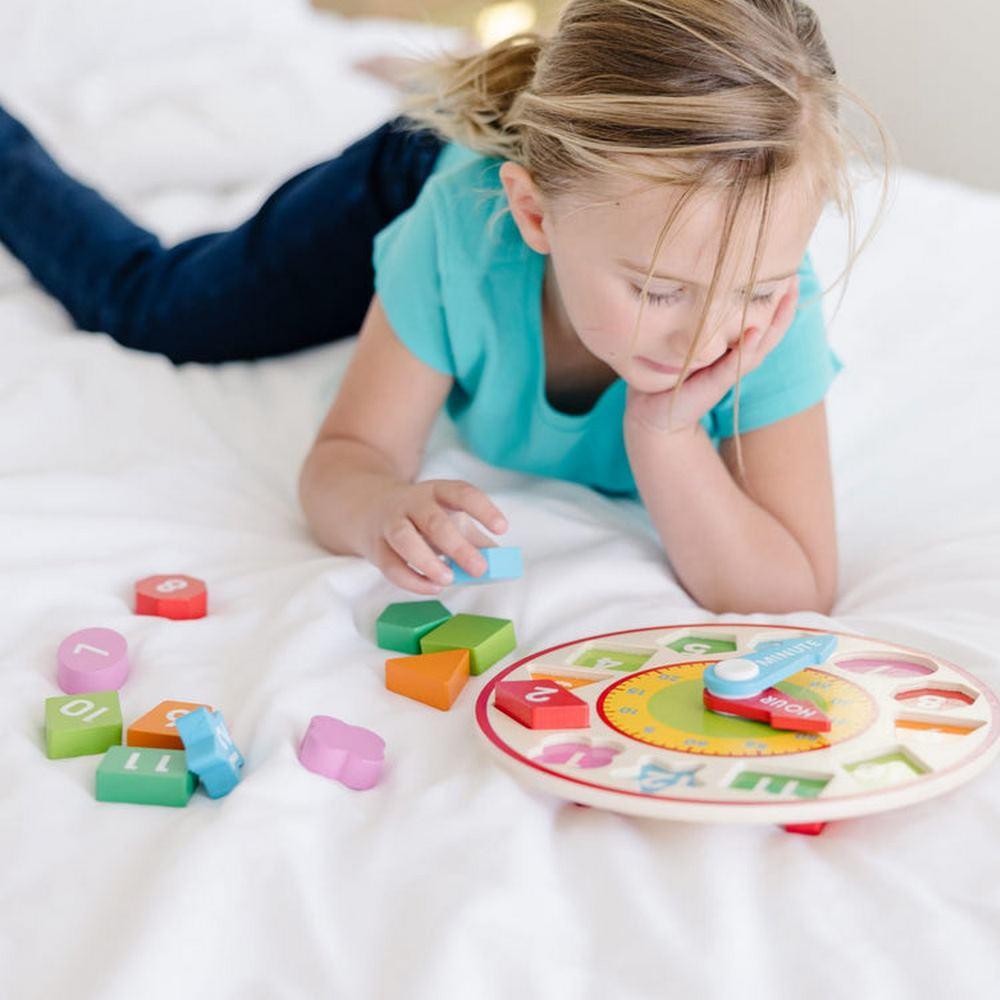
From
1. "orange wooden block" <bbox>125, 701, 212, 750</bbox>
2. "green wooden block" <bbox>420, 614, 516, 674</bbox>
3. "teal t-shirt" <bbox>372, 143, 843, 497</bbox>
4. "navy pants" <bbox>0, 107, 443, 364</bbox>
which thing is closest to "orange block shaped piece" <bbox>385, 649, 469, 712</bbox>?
"green wooden block" <bbox>420, 614, 516, 674</bbox>

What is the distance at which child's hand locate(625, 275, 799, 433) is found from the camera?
3.07 ft

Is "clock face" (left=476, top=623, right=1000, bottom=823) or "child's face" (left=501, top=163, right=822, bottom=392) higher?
"child's face" (left=501, top=163, right=822, bottom=392)

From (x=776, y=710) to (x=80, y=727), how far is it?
374 mm

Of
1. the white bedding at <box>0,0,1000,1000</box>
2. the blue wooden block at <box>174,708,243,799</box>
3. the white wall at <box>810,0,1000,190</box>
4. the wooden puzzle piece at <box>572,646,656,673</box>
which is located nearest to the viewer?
the white bedding at <box>0,0,1000,1000</box>

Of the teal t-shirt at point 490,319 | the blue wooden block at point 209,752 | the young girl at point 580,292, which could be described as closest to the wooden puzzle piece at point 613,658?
the young girl at point 580,292

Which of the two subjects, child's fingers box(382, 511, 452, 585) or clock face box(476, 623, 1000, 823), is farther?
child's fingers box(382, 511, 452, 585)

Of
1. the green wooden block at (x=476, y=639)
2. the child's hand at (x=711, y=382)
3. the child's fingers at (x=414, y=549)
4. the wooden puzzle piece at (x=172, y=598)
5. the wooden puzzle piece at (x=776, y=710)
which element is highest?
the child's hand at (x=711, y=382)

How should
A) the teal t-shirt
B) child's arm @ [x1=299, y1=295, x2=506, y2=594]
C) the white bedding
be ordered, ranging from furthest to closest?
the teal t-shirt, child's arm @ [x1=299, y1=295, x2=506, y2=594], the white bedding

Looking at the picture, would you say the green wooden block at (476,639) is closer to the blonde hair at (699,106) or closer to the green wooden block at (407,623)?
the green wooden block at (407,623)

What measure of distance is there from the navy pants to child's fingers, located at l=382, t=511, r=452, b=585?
48 cm

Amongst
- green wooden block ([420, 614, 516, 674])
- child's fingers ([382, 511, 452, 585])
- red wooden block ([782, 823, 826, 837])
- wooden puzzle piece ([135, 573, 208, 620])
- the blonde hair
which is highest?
the blonde hair

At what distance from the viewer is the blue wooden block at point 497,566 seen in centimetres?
87

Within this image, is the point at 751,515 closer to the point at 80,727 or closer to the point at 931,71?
the point at 80,727

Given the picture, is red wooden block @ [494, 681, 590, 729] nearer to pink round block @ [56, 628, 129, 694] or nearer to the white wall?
pink round block @ [56, 628, 129, 694]
